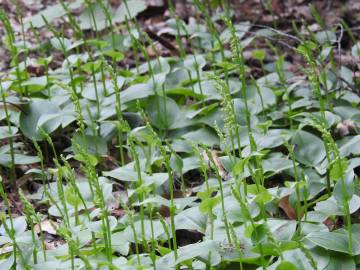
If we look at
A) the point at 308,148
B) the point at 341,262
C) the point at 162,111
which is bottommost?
the point at 341,262

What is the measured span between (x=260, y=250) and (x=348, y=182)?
0.35 metres

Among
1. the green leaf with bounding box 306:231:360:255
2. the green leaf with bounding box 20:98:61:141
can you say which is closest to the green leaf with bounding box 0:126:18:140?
the green leaf with bounding box 20:98:61:141

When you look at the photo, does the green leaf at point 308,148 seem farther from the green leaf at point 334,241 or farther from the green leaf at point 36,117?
the green leaf at point 36,117

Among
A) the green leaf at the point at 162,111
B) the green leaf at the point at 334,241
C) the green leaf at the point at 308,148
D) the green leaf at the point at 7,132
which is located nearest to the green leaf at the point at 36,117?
the green leaf at the point at 7,132

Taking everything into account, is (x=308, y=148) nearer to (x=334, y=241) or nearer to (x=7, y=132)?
(x=334, y=241)

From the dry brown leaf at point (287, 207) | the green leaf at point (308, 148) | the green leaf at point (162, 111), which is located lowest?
the dry brown leaf at point (287, 207)

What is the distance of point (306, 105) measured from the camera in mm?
2602

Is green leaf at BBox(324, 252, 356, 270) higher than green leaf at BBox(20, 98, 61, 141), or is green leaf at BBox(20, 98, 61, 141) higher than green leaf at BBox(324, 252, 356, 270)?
green leaf at BBox(20, 98, 61, 141)

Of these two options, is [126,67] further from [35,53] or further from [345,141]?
[345,141]

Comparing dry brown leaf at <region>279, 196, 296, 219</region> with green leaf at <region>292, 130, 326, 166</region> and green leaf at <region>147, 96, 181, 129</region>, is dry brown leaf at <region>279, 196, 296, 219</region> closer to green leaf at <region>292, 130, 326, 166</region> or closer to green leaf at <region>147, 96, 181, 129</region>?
green leaf at <region>292, 130, 326, 166</region>

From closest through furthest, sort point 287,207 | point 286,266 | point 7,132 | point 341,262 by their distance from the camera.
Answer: point 286,266 → point 341,262 → point 287,207 → point 7,132

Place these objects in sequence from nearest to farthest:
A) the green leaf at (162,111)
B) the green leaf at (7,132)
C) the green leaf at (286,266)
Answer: the green leaf at (286,266) < the green leaf at (7,132) < the green leaf at (162,111)

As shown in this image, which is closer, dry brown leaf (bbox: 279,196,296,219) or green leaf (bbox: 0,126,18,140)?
dry brown leaf (bbox: 279,196,296,219)

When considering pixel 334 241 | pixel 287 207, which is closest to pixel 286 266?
pixel 334 241
